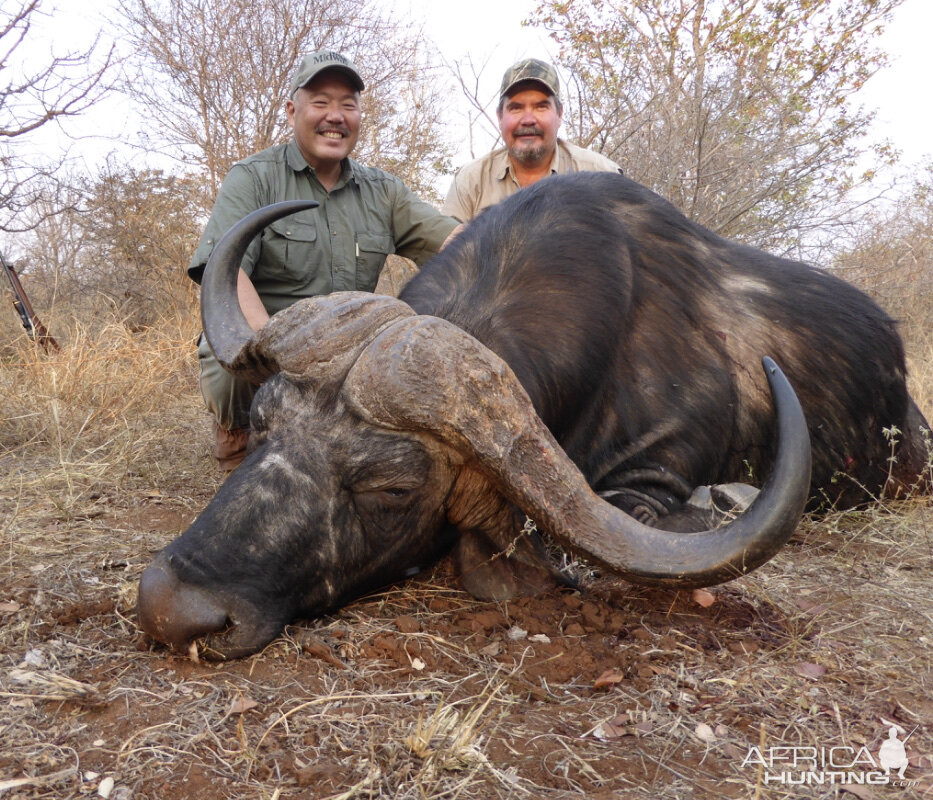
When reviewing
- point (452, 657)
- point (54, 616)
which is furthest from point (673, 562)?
point (54, 616)

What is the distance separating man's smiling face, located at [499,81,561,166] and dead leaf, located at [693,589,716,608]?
4.20 m

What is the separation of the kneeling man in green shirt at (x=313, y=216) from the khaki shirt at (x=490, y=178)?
3.26 feet

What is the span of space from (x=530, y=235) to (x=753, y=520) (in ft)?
5.48

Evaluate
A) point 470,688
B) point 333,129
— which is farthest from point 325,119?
point 470,688

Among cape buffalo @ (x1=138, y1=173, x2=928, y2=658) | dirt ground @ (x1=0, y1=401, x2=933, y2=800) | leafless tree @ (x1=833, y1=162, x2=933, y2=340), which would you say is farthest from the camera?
leafless tree @ (x1=833, y1=162, x2=933, y2=340)

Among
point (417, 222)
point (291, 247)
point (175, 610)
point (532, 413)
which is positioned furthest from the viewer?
point (417, 222)

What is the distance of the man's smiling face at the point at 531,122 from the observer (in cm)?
619

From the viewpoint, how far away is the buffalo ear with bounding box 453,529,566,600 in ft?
9.39

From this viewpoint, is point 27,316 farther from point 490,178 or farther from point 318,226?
point 490,178

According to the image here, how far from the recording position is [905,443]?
4375 mm

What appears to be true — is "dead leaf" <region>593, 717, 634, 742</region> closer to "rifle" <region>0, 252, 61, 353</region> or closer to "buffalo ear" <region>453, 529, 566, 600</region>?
"buffalo ear" <region>453, 529, 566, 600</region>

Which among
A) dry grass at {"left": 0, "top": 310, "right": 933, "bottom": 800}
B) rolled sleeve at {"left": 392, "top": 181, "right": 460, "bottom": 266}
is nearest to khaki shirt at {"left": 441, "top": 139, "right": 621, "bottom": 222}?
rolled sleeve at {"left": 392, "top": 181, "right": 460, "bottom": 266}

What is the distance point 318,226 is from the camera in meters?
5.24

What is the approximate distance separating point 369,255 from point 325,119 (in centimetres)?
90
